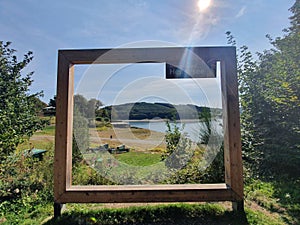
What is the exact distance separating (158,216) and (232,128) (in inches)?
48.3

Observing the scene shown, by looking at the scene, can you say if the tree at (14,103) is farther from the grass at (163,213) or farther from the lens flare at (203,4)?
Result: the lens flare at (203,4)

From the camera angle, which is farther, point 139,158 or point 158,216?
point 139,158

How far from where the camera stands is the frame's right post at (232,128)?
222cm

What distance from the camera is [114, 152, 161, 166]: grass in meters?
3.37

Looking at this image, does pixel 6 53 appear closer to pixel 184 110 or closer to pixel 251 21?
pixel 184 110

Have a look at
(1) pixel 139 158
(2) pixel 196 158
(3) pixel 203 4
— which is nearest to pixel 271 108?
(2) pixel 196 158

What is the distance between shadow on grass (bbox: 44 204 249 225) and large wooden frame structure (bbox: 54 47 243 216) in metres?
0.16

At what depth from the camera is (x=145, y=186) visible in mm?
2318

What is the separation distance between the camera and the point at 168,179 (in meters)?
3.09

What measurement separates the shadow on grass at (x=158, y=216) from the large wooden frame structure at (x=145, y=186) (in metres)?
0.16

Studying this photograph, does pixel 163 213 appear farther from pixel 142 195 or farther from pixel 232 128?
pixel 232 128

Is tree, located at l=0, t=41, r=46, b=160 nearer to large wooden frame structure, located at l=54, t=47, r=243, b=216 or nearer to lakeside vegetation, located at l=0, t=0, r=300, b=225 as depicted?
lakeside vegetation, located at l=0, t=0, r=300, b=225

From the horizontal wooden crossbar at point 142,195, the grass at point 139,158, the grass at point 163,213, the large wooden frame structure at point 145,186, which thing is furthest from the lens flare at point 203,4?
the grass at point 163,213

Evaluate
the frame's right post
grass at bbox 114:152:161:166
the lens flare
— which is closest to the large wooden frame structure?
the frame's right post
